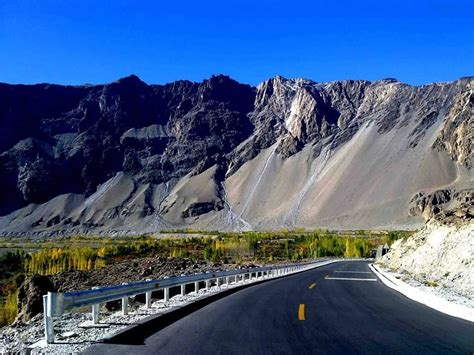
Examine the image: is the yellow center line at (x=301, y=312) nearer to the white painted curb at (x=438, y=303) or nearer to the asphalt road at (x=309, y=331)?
the asphalt road at (x=309, y=331)

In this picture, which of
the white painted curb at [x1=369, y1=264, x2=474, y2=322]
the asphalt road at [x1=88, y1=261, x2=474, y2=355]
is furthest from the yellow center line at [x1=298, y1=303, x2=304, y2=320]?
the white painted curb at [x1=369, y1=264, x2=474, y2=322]

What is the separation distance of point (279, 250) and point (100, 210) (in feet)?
375

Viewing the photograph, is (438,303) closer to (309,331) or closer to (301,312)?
(301,312)

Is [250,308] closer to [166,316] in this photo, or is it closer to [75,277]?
[166,316]

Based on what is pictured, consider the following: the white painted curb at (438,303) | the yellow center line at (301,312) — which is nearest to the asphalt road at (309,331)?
the yellow center line at (301,312)

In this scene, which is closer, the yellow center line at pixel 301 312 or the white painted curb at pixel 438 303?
the yellow center line at pixel 301 312

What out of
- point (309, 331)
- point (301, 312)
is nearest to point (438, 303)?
point (301, 312)

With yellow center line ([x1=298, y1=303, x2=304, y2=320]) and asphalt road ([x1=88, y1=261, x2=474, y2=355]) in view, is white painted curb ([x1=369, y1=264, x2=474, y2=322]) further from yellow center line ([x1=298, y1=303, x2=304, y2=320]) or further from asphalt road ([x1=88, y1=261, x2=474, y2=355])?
yellow center line ([x1=298, y1=303, x2=304, y2=320])

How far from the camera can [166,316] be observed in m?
12.3

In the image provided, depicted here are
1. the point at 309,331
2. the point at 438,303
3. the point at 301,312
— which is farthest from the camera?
the point at 438,303

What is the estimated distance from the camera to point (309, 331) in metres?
10.5

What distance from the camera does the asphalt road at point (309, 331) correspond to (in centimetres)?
877

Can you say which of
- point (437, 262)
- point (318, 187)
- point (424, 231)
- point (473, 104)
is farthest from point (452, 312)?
point (473, 104)

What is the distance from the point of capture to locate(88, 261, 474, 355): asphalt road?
345 inches
